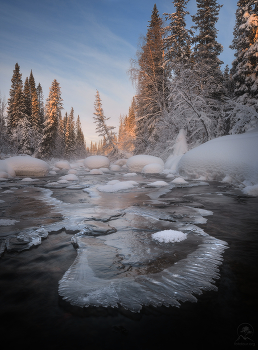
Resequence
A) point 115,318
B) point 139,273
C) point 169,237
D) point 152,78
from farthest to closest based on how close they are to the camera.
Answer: point 152,78, point 169,237, point 139,273, point 115,318

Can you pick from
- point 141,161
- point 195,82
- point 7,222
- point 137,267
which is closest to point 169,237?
point 137,267

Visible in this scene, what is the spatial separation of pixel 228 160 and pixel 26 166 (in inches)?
371

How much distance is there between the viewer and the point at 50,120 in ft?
84.4

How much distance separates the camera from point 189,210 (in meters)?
3.38

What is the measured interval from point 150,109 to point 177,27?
6.70 metres

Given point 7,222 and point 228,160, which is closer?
point 7,222

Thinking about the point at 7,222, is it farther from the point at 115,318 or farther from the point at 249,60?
the point at 249,60

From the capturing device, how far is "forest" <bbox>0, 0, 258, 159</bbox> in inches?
478

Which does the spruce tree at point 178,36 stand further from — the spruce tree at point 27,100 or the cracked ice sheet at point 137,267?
the spruce tree at point 27,100

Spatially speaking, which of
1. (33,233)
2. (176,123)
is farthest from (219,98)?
(33,233)

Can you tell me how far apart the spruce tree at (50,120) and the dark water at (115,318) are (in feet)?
86.7

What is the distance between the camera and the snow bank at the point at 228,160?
218 inches

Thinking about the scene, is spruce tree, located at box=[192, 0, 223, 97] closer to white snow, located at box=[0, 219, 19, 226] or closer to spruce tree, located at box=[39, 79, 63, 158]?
white snow, located at box=[0, 219, 19, 226]

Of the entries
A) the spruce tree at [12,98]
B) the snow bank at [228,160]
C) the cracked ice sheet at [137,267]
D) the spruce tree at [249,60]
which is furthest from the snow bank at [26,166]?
the spruce tree at [12,98]
